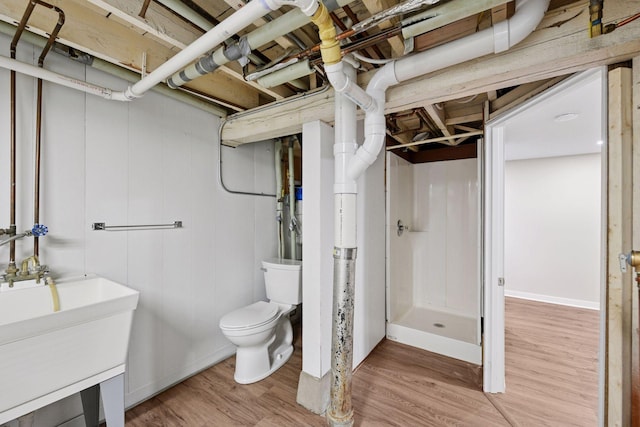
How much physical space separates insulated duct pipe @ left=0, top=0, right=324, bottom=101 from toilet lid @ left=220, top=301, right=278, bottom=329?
156 cm

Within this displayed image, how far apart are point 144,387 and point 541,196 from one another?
195 inches

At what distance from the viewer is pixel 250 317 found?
81.1 inches

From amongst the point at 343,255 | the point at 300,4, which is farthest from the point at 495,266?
the point at 300,4

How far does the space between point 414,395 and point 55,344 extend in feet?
6.72

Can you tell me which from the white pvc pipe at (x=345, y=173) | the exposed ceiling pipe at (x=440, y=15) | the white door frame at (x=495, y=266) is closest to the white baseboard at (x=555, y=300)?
the white door frame at (x=495, y=266)

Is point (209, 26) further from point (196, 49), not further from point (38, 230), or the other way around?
point (38, 230)

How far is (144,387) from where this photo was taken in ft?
5.95

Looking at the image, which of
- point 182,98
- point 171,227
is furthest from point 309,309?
point 182,98

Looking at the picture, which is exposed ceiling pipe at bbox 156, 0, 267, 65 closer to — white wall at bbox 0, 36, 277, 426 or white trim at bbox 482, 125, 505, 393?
white wall at bbox 0, 36, 277, 426

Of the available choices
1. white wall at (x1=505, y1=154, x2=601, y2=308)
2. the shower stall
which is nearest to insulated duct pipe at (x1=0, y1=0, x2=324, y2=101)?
the shower stall

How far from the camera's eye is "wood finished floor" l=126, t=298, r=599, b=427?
1.68 metres

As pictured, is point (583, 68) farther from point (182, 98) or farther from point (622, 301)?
point (182, 98)

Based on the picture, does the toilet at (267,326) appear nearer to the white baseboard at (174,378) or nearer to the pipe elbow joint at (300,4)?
the white baseboard at (174,378)

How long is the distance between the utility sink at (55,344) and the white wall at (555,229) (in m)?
4.72
